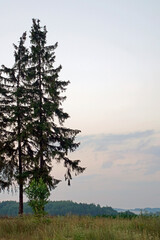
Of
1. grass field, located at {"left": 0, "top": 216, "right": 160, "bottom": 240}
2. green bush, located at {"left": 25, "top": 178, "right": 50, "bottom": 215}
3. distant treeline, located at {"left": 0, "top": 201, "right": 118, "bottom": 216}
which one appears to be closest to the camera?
grass field, located at {"left": 0, "top": 216, "right": 160, "bottom": 240}

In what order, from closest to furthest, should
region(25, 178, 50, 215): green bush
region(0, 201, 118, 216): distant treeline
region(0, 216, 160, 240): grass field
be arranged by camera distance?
region(0, 216, 160, 240): grass field, region(25, 178, 50, 215): green bush, region(0, 201, 118, 216): distant treeline

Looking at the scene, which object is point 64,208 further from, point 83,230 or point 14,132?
point 83,230

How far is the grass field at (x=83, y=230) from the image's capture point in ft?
36.9

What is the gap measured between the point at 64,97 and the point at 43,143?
15.4 ft

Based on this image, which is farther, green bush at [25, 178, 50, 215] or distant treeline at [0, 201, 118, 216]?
distant treeline at [0, 201, 118, 216]

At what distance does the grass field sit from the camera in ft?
36.9

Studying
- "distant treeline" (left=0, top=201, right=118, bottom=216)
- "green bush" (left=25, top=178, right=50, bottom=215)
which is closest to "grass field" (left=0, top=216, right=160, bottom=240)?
"green bush" (left=25, top=178, right=50, bottom=215)

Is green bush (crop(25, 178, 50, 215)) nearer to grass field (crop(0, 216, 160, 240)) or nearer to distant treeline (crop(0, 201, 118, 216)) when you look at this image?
grass field (crop(0, 216, 160, 240))

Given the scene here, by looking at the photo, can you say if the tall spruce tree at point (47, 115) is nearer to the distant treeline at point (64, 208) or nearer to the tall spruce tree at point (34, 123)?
the tall spruce tree at point (34, 123)

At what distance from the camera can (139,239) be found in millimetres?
10398

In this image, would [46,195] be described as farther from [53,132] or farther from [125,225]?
[53,132]

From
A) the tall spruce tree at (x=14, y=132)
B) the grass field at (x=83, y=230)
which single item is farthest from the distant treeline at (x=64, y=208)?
the grass field at (x=83, y=230)

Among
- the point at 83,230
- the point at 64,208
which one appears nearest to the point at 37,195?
the point at 83,230

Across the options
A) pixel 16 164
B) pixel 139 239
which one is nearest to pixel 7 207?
pixel 16 164
